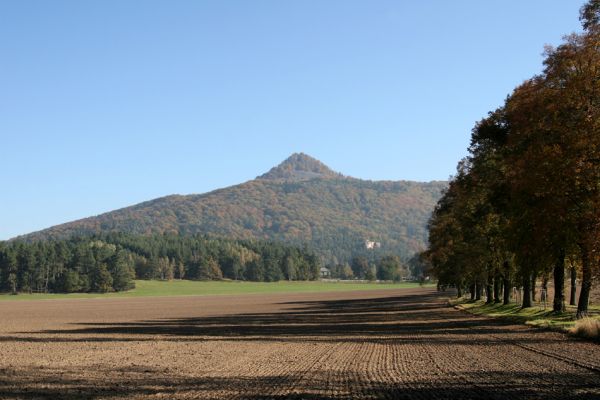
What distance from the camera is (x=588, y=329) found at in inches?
1220

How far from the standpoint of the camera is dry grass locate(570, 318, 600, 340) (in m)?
30.5

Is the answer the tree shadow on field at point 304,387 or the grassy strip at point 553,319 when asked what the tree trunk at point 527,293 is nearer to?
the grassy strip at point 553,319

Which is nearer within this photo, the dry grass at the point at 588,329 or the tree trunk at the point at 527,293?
the dry grass at the point at 588,329

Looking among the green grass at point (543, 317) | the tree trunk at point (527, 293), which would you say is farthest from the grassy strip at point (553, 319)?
the tree trunk at point (527, 293)

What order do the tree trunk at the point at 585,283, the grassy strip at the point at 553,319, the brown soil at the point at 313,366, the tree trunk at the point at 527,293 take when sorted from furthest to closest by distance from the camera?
the tree trunk at the point at 527,293 < the tree trunk at the point at 585,283 < the grassy strip at the point at 553,319 < the brown soil at the point at 313,366

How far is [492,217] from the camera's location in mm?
52844

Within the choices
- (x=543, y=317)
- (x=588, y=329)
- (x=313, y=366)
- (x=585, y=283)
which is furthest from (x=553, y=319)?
(x=313, y=366)

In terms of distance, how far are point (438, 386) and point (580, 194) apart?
1935 cm

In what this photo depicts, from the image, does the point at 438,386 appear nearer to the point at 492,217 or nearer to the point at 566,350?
the point at 566,350

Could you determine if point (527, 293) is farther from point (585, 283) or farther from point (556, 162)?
point (556, 162)

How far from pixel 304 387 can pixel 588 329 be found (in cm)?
1758

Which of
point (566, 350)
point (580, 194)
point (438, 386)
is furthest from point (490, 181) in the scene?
point (438, 386)

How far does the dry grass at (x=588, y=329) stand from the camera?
30459mm

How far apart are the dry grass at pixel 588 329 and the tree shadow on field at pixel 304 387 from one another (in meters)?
11.7
